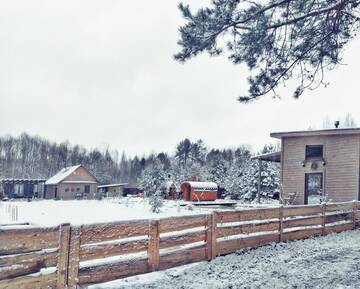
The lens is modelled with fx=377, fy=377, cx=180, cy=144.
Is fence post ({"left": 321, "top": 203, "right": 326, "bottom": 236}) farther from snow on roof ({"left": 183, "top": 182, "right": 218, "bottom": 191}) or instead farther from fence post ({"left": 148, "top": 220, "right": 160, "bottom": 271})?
snow on roof ({"left": 183, "top": 182, "right": 218, "bottom": 191})

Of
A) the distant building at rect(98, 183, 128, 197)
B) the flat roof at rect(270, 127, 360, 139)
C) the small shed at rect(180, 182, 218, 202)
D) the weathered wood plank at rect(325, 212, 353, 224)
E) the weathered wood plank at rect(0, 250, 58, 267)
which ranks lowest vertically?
the distant building at rect(98, 183, 128, 197)

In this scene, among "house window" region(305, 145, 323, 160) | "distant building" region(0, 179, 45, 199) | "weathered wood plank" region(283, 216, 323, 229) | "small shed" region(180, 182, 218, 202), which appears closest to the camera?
"weathered wood plank" region(283, 216, 323, 229)

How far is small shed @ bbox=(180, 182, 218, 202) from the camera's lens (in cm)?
3564

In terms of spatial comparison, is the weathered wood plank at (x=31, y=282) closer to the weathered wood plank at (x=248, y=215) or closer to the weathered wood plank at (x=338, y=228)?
the weathered wood plank at (x=248, y=215)

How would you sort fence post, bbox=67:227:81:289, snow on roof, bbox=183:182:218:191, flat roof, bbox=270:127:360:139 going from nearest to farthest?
1. fence post, bbox=67:227:81:289
2. flat roof, bbox=270:127:360:139
3. snow on roof, bbox=183:182:218:191

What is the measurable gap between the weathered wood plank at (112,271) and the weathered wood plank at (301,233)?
4681mm

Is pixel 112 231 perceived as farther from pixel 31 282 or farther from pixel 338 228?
pixel 338 228

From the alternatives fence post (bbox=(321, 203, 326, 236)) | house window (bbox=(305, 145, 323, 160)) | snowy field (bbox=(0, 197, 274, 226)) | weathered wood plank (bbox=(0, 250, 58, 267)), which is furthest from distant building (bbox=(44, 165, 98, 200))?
weathered wood plank (bbox=(0, 250, 58, 267))

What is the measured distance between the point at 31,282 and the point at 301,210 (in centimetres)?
758

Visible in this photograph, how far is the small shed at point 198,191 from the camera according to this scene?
35.6 m

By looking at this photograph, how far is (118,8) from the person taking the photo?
9078 mm

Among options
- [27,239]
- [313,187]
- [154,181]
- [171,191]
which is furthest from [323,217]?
[154,181]

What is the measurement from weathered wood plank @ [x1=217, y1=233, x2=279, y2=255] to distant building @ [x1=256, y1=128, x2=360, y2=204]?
1055 centimetres

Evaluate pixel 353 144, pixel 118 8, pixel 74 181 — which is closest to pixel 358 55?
pixel 118 8
